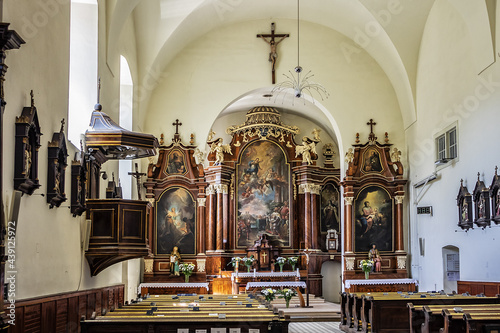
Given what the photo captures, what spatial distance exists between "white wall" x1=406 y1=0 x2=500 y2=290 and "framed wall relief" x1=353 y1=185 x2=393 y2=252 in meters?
0.85

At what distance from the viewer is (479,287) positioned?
14.0 meters

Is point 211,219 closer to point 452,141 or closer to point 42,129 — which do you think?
point 452,141

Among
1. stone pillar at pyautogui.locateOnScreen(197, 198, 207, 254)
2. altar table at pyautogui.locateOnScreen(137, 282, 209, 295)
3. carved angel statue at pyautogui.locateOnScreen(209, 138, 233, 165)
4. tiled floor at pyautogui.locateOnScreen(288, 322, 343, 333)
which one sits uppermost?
carved angel statue at pyautogui.locateOnScreen(209, 138, 233, 165)

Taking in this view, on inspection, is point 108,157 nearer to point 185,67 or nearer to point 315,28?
point 185,67

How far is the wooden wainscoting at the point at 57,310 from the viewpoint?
838 centimetres

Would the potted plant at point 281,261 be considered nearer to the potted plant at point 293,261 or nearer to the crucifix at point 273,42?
the potted plant at point 293,261

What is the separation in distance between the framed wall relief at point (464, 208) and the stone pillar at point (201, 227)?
809 cm

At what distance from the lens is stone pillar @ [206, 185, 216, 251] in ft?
68.3

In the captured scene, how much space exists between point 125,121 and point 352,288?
808cm

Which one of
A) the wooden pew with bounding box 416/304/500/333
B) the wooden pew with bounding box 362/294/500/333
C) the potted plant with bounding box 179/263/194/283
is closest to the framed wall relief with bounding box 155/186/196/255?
the potted plant with bounding box 179/263/194/283

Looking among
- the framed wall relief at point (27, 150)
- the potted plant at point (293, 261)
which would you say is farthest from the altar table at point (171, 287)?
the framed wall relief at point (27, 150)

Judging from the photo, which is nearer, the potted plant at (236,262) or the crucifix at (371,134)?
the potted plant at (236,262)

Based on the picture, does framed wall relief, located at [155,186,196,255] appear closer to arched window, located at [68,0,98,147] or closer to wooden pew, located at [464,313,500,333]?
arched window, located at [68,0,98,147]

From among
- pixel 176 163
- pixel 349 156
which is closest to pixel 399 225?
pixel 349 156
